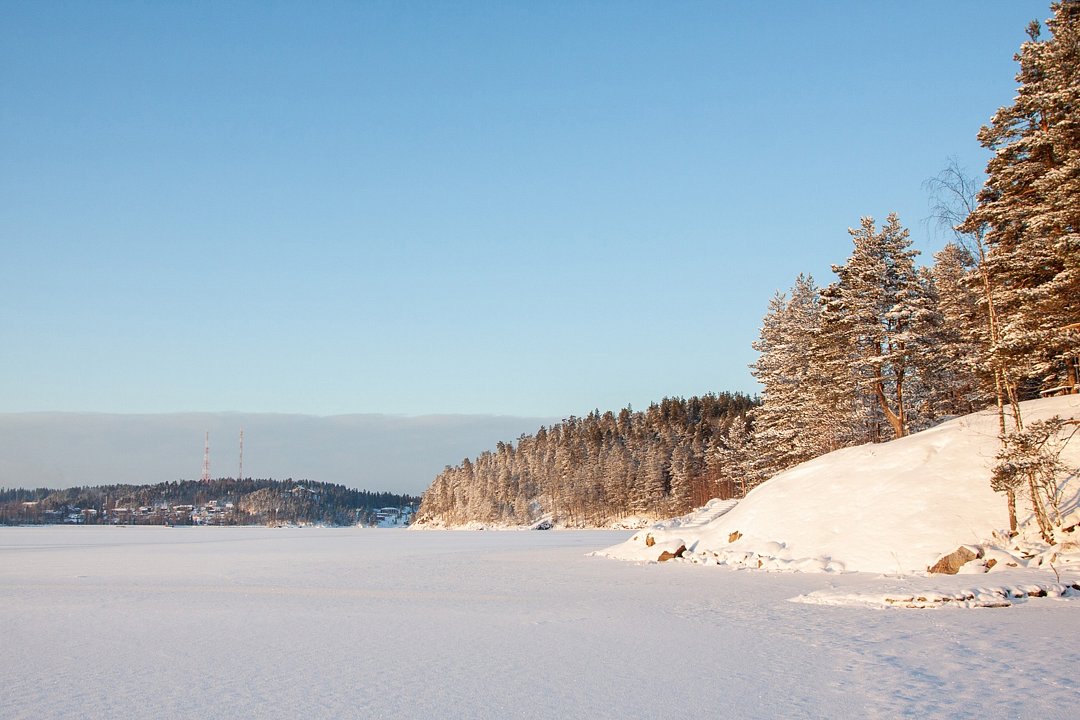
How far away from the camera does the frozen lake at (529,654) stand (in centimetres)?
898

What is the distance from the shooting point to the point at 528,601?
20000 mm

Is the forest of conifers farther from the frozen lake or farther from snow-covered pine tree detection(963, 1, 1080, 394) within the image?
the frozen lake

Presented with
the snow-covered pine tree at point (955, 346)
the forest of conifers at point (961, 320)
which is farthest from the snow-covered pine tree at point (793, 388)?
the snow-covered pine tree at point (955, 346)

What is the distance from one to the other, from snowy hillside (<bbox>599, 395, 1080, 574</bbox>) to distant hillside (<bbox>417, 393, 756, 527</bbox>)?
3389 centimetres

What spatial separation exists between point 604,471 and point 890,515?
88274mm

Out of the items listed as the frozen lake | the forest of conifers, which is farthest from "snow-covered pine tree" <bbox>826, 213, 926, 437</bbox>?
the frozen lake


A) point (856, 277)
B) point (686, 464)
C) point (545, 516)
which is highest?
point (856, 277)

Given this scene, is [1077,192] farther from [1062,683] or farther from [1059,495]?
[1062,683]

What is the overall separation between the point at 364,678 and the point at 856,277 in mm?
35270

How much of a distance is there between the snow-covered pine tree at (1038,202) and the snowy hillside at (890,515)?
4.55 meters

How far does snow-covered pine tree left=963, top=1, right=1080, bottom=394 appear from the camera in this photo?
20.9m

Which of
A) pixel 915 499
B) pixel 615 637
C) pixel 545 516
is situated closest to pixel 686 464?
pixel 545 516

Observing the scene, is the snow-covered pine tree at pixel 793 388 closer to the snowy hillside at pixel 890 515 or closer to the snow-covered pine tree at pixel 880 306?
the snow-covered pine tree at pixel 880 306

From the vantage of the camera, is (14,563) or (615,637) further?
(14,563)
